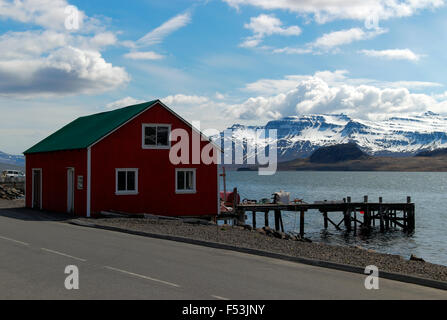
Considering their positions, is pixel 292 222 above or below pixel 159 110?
below

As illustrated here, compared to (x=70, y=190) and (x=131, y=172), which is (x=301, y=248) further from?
(x=70, y=190)

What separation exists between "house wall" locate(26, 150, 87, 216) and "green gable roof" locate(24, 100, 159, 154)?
48 centimetres

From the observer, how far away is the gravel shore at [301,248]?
1395 cm

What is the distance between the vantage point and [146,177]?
101 feet

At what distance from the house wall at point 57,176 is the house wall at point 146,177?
986 millimetres

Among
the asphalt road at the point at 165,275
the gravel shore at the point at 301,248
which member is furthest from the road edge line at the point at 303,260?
the gravel shore at the point at 301,248

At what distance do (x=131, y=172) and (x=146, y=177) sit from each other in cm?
92

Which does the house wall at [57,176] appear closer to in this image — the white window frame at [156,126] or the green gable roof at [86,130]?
the green gable roof at [86,130]

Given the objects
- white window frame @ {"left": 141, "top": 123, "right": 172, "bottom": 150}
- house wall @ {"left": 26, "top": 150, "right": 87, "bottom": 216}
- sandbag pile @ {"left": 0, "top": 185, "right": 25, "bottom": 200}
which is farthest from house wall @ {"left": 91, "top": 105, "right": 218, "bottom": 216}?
sandbag pile @ {"left": 0, "top": 185, "right": 25, "bottom": 200}
